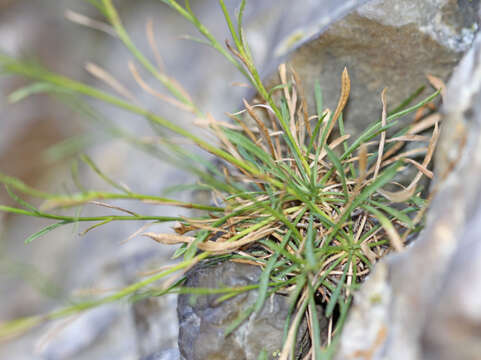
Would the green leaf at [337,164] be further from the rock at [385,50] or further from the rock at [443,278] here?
the rock at [385,50]

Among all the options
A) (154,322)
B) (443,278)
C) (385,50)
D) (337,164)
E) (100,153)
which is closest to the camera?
(443,278)

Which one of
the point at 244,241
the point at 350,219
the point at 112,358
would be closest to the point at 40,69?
the point at 244,241

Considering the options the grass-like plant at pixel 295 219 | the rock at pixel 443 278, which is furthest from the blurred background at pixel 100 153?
the rock at pixel 443 278

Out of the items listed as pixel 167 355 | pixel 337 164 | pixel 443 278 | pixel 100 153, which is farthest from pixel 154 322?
pixel 100 153

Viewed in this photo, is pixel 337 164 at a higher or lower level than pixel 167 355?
higher

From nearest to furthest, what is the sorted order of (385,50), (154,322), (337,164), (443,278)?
(443,278) → (337,164) → (385,50) → (154,322)

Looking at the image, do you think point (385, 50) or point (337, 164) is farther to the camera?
point (385, 50)

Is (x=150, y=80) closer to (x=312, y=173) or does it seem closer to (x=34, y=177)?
(x=34, y=177)

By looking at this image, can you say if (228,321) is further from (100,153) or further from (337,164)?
(100,153)
